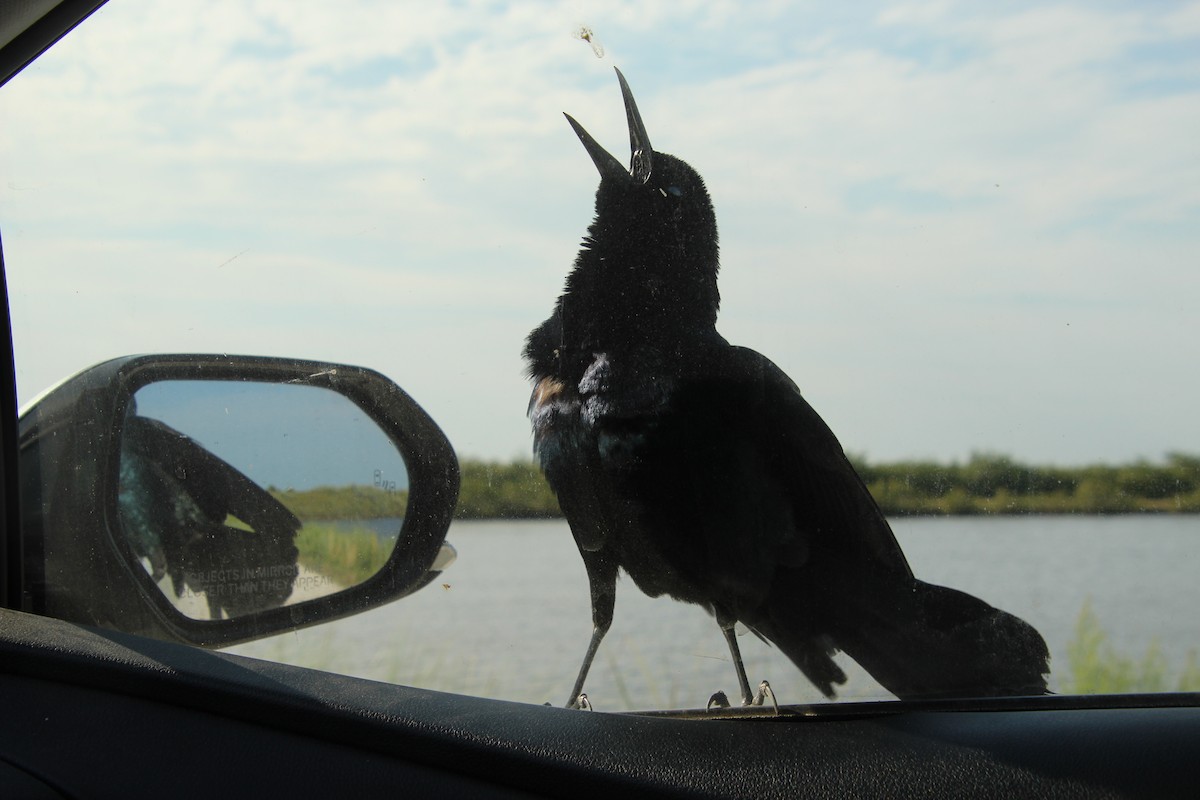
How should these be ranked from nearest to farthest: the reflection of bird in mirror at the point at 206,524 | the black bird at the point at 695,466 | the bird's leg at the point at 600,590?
the black bird at the point at 695,466, the bird's leg at the point at 600,590, the reflection of bird in mirror at the point at 206,524

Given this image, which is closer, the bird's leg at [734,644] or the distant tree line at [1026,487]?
the distant tree line at [1026,487]

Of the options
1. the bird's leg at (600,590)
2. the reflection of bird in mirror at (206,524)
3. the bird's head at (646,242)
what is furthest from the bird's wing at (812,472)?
the reflection of bird in mirror at (206,524)

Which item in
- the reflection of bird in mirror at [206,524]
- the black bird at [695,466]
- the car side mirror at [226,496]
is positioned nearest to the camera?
the black bird at [695,466]

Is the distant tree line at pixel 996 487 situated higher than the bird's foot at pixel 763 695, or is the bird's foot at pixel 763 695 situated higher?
the distant tree line at pixel 996 487

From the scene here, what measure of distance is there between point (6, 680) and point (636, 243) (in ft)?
5.39

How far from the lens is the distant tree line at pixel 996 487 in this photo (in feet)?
6.18

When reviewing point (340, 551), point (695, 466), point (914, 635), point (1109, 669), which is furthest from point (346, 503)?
point (1109, 669)

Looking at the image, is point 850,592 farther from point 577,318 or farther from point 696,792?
point 577,318

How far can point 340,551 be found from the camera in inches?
102

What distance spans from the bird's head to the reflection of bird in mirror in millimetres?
1007

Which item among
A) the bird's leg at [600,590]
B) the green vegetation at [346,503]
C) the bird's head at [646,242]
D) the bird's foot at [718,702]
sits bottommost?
the bird's foot at [718,702]

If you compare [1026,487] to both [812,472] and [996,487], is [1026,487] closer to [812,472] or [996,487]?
[996,487]

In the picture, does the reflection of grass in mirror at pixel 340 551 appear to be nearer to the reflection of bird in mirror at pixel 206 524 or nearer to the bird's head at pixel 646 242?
the reflection of bird in mirror at pixel 206 524

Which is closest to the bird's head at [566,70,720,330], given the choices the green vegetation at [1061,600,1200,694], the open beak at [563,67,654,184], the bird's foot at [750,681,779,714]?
the open beak at [563,67,654,184]
